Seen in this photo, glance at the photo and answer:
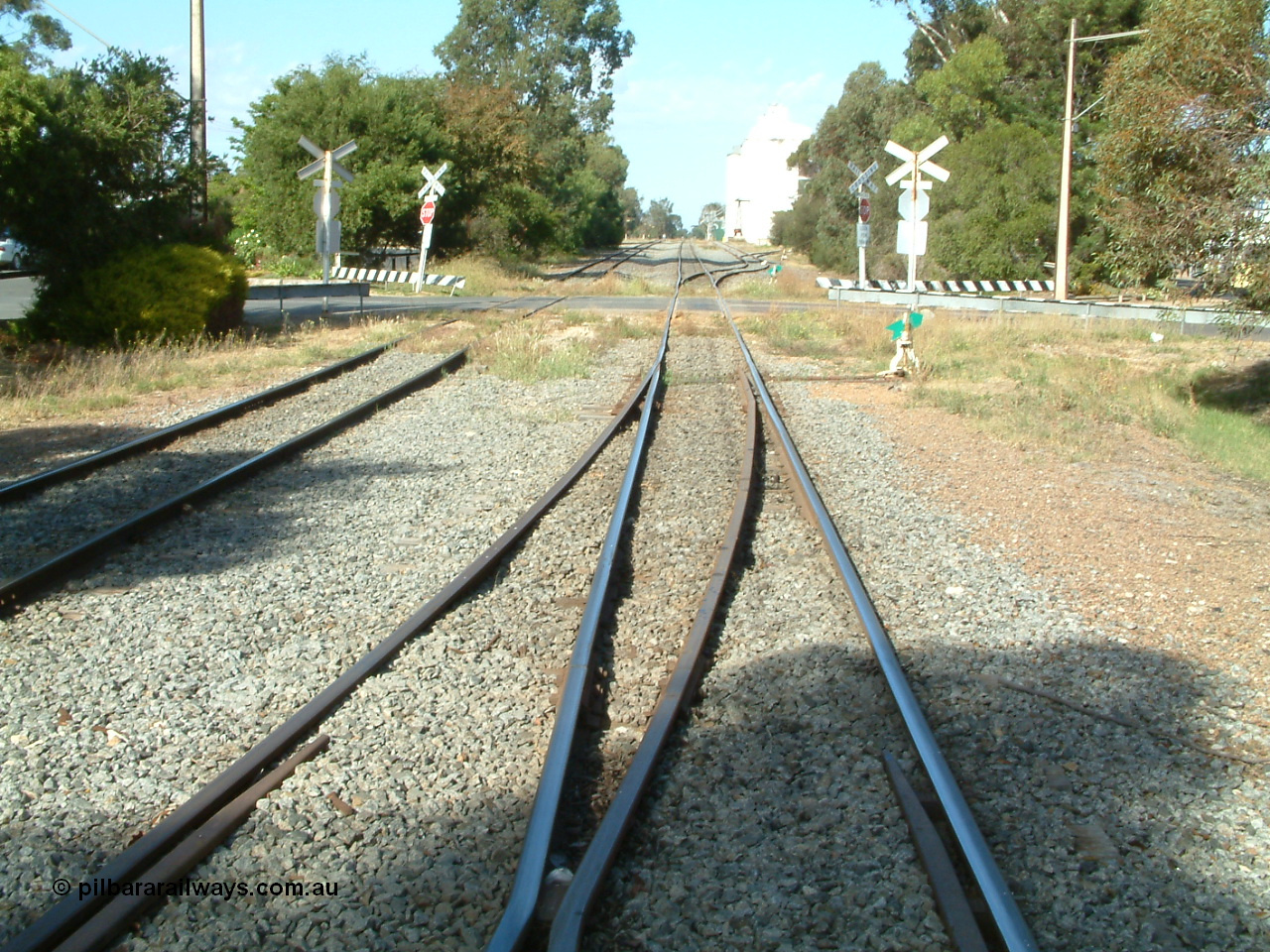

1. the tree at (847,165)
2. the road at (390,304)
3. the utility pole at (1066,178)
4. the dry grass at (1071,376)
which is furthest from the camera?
the tree at (847,165)

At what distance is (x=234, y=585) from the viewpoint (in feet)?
19.4

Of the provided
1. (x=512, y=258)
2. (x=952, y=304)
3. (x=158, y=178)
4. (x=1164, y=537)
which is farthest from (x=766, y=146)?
(x=1164, y=537)

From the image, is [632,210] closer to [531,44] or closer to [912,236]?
[531,44]

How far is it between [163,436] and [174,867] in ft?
23.5

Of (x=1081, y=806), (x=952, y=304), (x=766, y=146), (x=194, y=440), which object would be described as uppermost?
(x=766, y=146)

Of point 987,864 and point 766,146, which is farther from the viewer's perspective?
point 766,146

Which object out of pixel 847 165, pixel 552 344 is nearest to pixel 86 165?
pixel 552 344

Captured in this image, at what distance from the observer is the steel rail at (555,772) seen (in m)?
2.94

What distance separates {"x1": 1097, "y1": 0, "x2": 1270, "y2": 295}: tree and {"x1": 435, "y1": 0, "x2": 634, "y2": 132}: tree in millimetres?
55963

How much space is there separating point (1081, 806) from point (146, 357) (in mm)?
13731

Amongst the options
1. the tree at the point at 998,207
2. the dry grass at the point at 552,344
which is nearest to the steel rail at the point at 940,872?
the dry grass at the point at 552,344

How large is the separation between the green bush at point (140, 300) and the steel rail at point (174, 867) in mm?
13501

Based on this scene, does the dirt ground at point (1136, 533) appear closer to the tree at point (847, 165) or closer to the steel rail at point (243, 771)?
the steel rail at point (243, 771)

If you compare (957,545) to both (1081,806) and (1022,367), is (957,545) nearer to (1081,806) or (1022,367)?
(1081,806)
